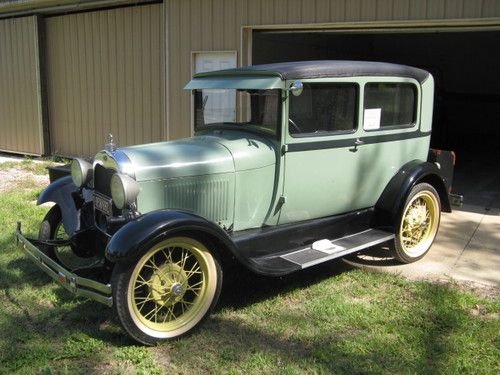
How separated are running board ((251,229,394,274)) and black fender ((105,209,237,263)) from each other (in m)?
0.60

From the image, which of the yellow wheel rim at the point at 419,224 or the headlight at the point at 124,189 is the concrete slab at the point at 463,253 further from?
the headlight at the point at 124,189

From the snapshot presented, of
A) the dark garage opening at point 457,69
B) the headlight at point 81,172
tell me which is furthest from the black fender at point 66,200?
the dark garage opening at point 457,69

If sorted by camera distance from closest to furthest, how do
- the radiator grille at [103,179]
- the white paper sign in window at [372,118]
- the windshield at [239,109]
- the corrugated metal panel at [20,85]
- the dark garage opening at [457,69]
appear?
the radiator grille at [103,179]
the windshield at [239,109]
the white paper sign in window at [372,118]
the corrugated metal panel at [20,85]
the dark garage opening at [457,69]

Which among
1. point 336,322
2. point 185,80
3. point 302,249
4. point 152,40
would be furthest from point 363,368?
point 152,40

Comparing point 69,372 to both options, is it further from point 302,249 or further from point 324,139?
point 324,139

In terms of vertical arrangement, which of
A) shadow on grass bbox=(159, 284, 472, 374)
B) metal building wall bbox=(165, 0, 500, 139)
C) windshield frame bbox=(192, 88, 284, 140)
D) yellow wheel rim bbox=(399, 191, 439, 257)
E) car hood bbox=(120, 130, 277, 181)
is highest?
metal building wall bbox=(165, 0, 500, 139)

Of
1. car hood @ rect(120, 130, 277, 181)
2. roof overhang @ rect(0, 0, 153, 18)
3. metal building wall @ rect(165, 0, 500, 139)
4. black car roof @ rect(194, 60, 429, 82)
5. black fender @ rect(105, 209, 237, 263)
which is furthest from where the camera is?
roof overhang @ rect(0, 0, 153, 18)

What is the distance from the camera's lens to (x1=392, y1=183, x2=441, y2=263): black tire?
181 inches

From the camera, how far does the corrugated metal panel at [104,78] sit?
9000mm

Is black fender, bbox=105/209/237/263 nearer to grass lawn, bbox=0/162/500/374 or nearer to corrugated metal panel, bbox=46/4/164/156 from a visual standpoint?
grass lawn, bbox=0/162/500/374

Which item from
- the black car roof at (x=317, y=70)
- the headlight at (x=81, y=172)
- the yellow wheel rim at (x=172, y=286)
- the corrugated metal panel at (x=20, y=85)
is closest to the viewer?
the yellow wheel rim at (x=172, y=286)

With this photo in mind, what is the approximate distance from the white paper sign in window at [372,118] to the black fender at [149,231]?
5.57 ft

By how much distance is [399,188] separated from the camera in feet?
14.9

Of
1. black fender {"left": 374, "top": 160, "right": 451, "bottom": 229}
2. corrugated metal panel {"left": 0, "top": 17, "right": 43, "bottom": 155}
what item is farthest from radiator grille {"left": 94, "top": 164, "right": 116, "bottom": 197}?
corrugated metal panel {"left": 0, "top": 17, "right": 43, "bottom": 155}
